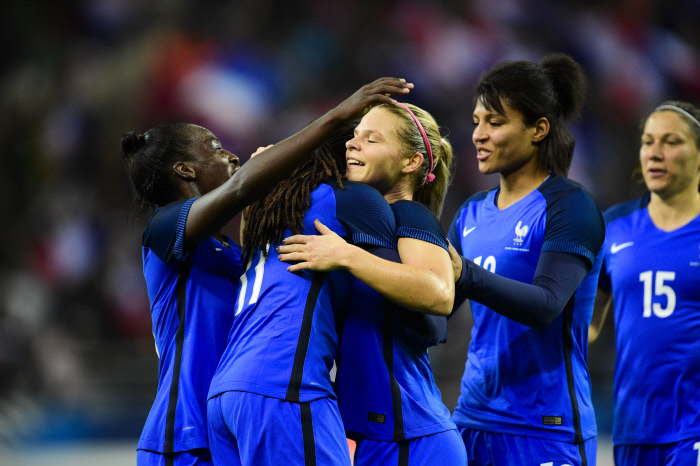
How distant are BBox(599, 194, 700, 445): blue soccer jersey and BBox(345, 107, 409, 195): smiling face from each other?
1.51 metres

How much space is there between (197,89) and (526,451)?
7782 millimetres

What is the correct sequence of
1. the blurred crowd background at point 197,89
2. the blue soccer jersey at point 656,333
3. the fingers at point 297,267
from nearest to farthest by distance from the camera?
the fingers at point 297,267 → the blue soccer jersey at point 656,333 → the blurred crowd background at point 197,89

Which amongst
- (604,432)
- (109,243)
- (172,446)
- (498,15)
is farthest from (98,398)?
(498,15)

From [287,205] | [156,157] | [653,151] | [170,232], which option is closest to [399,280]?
[287,205]

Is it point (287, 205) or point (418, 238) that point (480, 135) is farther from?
point (287, 205)

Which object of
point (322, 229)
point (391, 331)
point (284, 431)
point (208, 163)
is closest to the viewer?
point (284, 431)

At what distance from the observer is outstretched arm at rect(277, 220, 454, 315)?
7.36 ft

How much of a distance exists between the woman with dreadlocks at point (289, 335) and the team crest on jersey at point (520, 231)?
2.50 ft

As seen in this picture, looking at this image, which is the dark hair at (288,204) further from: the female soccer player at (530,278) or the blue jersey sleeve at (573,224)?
the blue jersey sleeve at (573,224)

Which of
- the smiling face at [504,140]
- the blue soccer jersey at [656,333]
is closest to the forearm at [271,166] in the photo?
the smiling face at [504,140]

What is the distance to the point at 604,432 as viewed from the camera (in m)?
6.68

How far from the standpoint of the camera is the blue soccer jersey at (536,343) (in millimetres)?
2840

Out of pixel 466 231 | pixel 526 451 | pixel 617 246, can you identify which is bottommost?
pixel 526 451

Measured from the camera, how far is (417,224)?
2.44 meters
